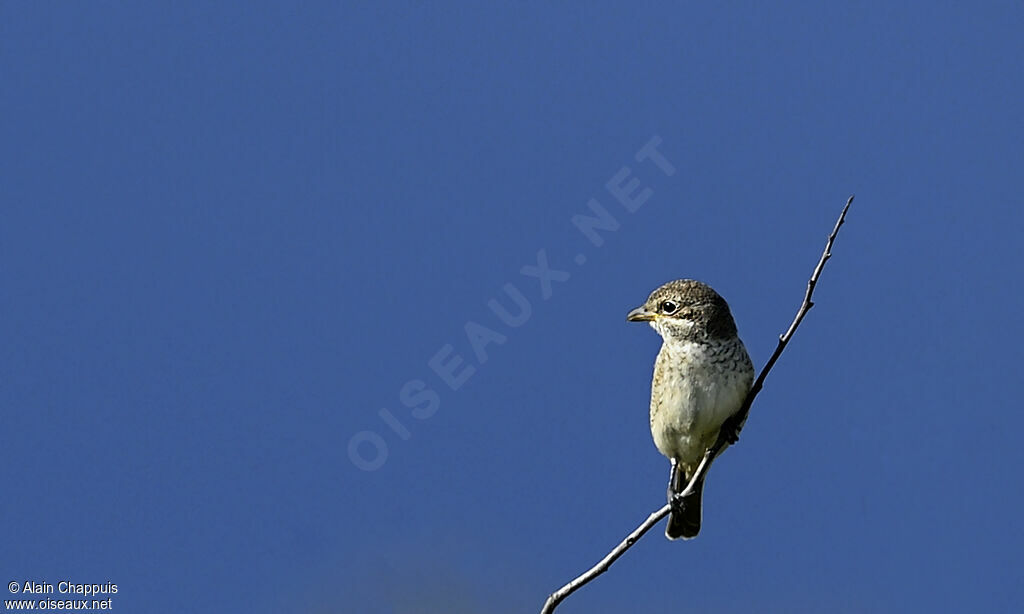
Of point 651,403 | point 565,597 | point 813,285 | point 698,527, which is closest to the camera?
point 565,597

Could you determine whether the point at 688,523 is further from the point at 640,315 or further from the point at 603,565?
the point at 603,565

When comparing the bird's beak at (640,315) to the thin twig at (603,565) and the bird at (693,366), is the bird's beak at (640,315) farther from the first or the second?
the thin twig at (603,565)

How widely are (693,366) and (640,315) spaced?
43cm

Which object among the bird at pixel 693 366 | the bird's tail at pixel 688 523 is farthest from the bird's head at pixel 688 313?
the bird's tail at pixel 688 523

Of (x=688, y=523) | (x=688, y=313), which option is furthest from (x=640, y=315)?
(x=688, y=523)

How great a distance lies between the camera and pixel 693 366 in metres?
6.29

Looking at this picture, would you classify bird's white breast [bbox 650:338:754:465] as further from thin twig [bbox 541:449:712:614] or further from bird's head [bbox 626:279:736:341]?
thin twig [bbox 541:449:712:614]

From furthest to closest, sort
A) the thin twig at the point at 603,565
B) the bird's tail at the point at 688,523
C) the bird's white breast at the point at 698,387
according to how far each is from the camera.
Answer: the bird's tail at the point at 688,523 < the bird's white breast at the point at 698,387 < the thin twig at the point at 603,565

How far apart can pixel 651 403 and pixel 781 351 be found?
203 centimetres

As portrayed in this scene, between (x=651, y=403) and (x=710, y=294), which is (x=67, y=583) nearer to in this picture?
(x=651, y=403)

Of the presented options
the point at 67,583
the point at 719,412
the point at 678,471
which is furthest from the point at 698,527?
the point at 67,583

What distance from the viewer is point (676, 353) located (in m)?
6.39

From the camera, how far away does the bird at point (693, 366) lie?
624 cm

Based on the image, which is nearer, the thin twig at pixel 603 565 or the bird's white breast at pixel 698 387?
the thin twig at pixel 603 565
